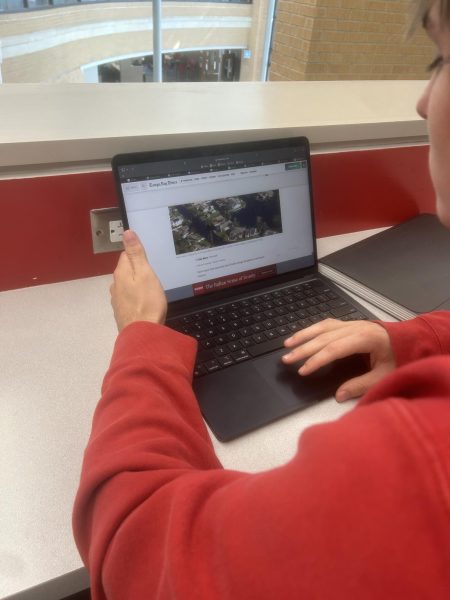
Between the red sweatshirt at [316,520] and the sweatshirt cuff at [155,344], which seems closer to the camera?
the red sweatshirt at [316,520]

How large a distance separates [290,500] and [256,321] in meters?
0.50

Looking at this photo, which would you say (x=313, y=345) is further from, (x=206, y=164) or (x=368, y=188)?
(x=368, y=188)

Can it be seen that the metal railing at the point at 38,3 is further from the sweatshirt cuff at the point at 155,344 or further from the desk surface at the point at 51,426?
the sweatshirt cuff at the point at 155,344

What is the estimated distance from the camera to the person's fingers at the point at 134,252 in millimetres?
655

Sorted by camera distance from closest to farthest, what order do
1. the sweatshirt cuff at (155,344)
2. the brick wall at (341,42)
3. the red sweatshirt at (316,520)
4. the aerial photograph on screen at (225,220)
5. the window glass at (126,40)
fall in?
the red sweatshirt at (316,520)
the sweatshirt cuff at (155,344)
the aerial photograph on screen at (225,220)
the brick wall at (341,42)
the window glass at (126,40)

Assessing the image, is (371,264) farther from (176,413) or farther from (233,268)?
(176,413)

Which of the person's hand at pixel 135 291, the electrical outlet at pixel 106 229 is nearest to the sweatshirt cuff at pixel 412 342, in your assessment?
the person's hand at pixel 135 291

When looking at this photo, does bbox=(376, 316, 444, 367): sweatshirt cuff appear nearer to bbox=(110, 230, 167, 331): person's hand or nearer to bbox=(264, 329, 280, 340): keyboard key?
bbox=(264, 329, 280, 340): keyboard key

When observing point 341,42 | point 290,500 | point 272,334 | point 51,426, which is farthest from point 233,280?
point 341,42

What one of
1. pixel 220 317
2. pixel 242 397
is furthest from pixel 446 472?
pixel 220 317

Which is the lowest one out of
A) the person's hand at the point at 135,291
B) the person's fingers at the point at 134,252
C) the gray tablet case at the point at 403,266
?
the gray tablet case at the point at 403,266

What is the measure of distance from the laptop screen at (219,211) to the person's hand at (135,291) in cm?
6

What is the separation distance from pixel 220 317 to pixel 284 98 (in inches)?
24.4

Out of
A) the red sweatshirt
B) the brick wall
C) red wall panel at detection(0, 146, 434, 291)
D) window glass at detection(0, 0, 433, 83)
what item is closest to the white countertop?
red wall panel at detection(0, 146, 434, 291)
